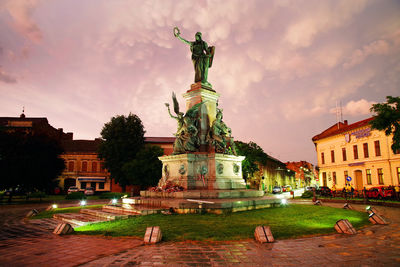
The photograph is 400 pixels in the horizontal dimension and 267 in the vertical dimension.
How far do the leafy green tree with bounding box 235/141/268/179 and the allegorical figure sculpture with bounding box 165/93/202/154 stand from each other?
18.6 meters

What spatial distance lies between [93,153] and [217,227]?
50904mm

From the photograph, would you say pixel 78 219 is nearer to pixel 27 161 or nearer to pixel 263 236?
pixel 263 236

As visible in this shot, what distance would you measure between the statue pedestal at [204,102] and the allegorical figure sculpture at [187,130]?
0.33m

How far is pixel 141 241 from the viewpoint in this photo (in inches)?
272

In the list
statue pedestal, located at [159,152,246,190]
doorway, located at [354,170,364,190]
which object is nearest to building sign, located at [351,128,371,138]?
doorway, located at [354,170,364,190]

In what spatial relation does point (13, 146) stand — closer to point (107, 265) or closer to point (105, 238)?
point (105, 238)

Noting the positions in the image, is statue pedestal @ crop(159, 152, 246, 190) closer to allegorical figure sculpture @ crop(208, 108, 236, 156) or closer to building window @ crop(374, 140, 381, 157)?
allegorical figure sculpture @ crop(208, 108, 236, 156)

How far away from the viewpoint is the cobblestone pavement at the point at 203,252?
17.4ft

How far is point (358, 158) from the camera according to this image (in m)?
37.8

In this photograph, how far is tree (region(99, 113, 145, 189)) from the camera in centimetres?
4097

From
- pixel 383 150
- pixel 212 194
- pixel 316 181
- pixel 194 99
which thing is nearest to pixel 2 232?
pixel 212 194

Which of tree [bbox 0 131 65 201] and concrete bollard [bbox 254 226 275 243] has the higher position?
tree [bbox 0 131 65 201]

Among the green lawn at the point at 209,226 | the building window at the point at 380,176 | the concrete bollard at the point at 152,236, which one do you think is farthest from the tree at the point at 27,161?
the building window at the point at 380,176

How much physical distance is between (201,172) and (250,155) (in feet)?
73.2
